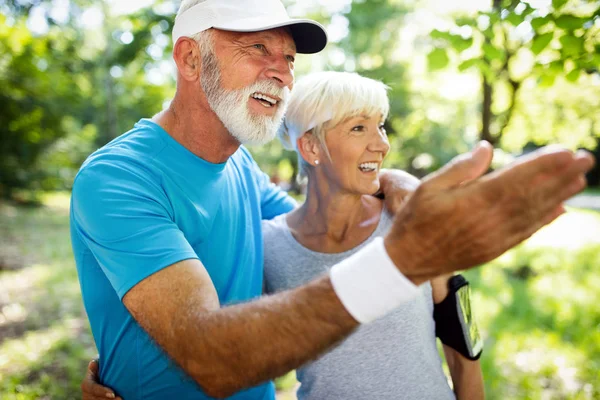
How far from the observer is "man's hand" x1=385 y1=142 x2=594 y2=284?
3.15ft

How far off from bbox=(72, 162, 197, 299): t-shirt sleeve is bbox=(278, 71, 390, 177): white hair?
3.25 ft

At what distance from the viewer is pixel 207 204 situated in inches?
79.6

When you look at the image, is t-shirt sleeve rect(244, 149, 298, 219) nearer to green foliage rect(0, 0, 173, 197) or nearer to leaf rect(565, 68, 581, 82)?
leaf rect(565, 68, 581, 82)

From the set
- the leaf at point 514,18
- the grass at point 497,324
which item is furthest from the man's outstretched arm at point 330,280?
the grass at point 497,324

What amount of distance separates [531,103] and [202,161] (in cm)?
940

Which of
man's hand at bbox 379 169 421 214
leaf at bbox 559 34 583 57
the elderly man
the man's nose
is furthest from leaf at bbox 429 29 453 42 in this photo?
the man's nose

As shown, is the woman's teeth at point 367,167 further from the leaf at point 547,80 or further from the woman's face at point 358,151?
the leaf at point 547,80

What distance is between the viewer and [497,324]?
20.5ft

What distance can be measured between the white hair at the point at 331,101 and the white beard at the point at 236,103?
0.21 m

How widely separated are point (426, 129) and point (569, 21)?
1516cm

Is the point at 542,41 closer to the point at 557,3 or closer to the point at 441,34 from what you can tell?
the point at 557,3

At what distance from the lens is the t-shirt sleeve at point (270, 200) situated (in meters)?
2.77

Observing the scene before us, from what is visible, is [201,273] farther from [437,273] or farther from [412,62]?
[412,62]

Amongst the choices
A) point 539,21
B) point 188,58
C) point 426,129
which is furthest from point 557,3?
point 426,129
